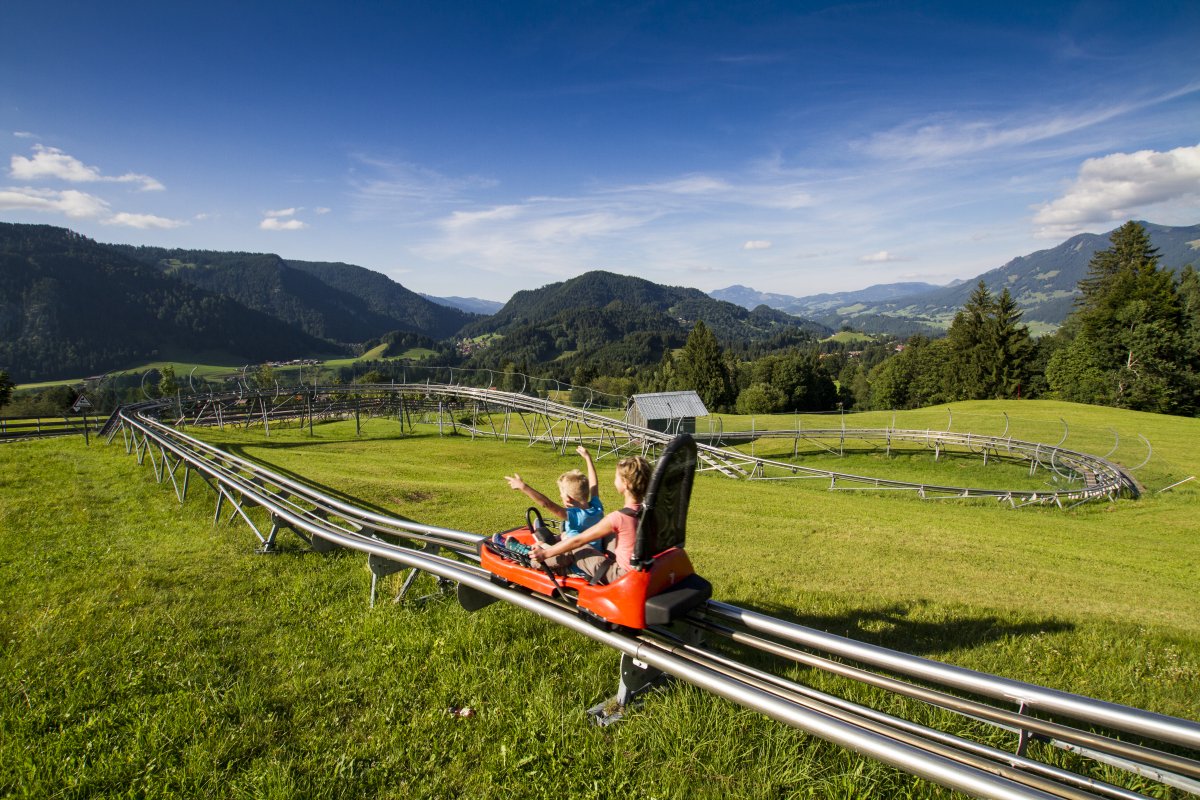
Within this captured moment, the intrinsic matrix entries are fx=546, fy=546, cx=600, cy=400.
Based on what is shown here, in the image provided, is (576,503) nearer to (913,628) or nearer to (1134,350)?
(913,628)

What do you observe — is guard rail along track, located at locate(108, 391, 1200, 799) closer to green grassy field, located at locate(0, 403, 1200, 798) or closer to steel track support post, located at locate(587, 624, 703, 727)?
steel track support post, located at locate(587, 624, 703, 727)

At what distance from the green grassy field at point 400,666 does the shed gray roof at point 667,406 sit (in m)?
28.3

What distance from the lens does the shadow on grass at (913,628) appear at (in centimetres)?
595

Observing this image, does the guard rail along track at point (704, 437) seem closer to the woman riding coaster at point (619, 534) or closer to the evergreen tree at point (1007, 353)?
the woman riding coaster at point (619, 534)

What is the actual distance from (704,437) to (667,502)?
3625 centimetres

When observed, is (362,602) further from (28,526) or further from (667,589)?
(28,526)

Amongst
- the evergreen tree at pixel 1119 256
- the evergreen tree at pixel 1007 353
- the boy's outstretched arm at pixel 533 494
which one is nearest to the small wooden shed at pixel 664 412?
the boy's outstretched arm at pixel 533 494

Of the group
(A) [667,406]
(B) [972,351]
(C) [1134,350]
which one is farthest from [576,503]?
(B) [972,351]

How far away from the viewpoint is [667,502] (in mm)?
4312

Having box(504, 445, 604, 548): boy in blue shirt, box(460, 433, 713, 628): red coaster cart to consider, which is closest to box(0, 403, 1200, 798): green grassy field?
box(460, 433, 713, 628): red coaster cart

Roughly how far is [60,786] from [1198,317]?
87.3 meters

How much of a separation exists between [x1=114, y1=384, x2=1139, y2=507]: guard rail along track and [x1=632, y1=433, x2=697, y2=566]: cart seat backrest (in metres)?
26.0

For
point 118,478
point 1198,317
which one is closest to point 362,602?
point 118,478

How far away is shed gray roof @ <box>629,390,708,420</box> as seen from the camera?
40.3 meters
